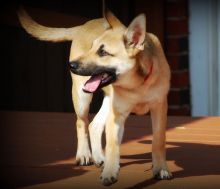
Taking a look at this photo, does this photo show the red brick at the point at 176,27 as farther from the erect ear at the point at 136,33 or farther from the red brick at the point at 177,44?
the erect ear at the point at 136,33

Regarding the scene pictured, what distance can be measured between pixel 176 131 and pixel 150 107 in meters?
2.06

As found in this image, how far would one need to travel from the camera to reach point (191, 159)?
14.8ft

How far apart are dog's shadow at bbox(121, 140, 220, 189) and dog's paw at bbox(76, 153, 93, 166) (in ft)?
0.72

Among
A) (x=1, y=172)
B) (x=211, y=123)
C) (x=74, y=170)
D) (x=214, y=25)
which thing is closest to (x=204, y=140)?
(x=211, y=123)

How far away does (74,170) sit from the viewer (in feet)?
13.5

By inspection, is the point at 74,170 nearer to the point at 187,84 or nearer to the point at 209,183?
the point at 209,183

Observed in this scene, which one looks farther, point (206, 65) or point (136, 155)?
point (206, 65)

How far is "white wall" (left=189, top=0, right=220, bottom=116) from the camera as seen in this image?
7.39m

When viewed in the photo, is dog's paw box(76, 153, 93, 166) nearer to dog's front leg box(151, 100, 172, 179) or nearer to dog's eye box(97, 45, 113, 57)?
dog's front leg box(151, 100, 172, 179)

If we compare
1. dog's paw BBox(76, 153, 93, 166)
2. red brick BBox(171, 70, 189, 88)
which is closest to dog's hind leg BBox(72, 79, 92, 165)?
dog's paw BBox(76, 153, 93, 166)

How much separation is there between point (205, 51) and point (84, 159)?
11.2ft

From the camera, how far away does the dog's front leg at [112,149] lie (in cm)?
364

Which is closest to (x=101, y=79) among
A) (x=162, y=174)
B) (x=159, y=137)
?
(x=159, y=137)

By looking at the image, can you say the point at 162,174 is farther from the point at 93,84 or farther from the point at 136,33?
the point at 136,33
